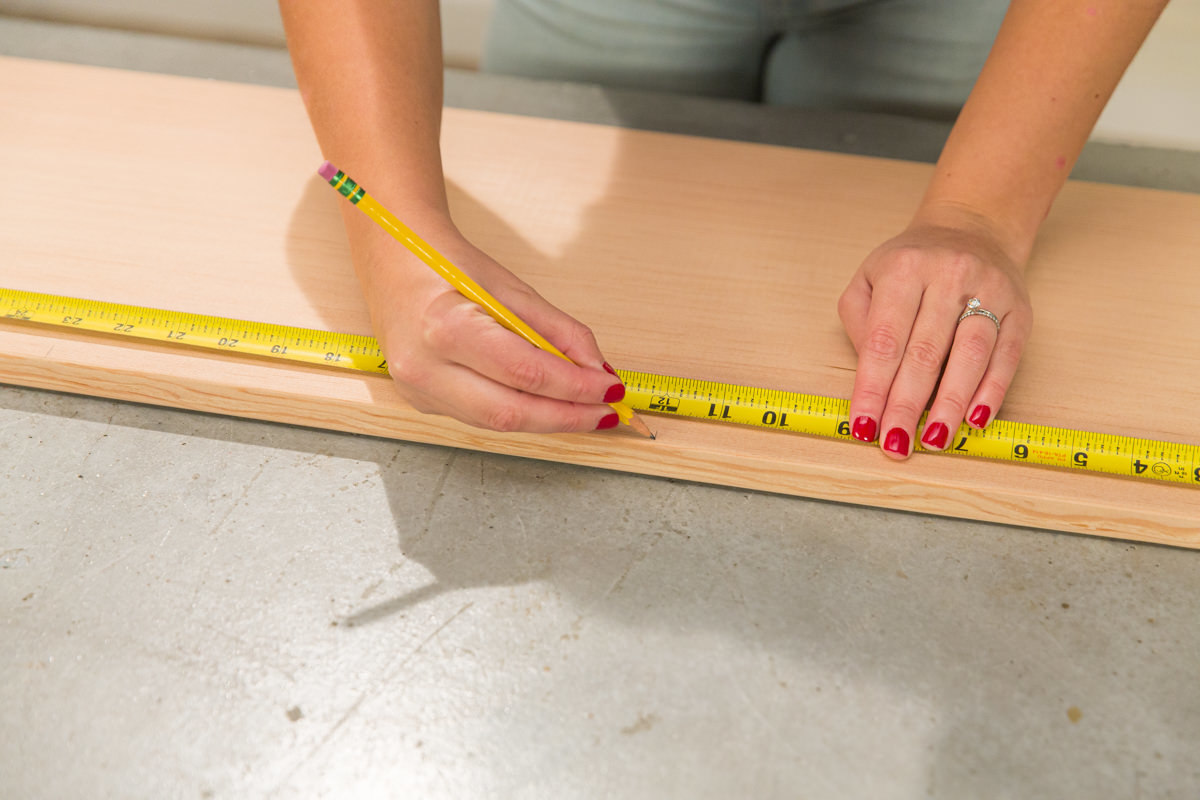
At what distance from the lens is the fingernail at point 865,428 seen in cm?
121

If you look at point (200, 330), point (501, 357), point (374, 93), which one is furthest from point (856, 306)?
point (200, 330)

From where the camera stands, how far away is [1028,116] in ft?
4.47

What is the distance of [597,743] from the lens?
1046 mm

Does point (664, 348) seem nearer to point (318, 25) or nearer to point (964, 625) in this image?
point (964, 625)

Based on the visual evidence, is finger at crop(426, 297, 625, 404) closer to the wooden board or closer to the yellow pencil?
the yellow pencil

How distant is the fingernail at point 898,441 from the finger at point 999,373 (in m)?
0.11

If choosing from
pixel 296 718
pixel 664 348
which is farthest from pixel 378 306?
pixel 296 718

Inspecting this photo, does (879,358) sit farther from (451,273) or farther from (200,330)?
(200,330)

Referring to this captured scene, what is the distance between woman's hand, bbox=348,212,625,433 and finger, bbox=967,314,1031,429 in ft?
1.74

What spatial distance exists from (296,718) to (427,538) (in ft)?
0.97

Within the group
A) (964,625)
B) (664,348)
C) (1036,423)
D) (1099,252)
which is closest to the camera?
(964,625)

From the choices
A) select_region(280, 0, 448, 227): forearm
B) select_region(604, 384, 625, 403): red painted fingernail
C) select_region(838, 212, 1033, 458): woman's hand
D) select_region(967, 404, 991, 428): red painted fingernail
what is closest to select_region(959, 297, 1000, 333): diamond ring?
select_region(838, 212, 1033, 458): woman's hand

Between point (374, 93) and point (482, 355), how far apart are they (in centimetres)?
51

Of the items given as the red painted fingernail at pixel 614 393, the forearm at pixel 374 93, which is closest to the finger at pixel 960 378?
the red painted fingernail at pixel 614 393
